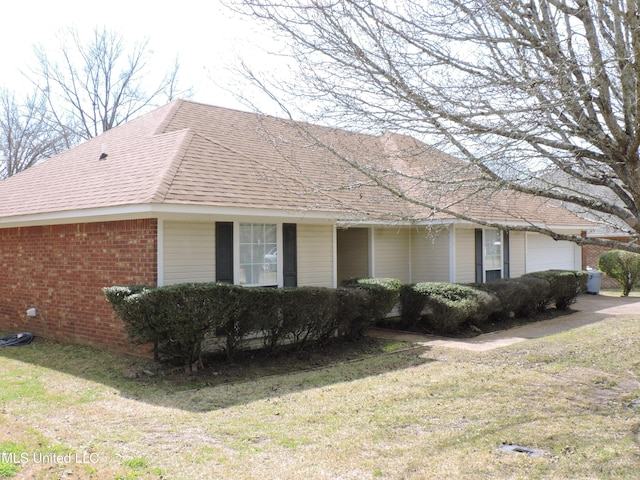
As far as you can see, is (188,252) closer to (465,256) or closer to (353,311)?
(353,311)

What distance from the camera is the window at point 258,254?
11.4 meters

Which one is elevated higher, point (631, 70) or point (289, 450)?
point (631, 70)

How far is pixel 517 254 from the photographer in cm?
1845

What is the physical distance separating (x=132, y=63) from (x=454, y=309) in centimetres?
2795

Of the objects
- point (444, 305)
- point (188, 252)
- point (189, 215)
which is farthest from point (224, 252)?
point (444, 305)

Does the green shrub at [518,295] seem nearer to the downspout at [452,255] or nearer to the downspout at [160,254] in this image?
the downspout at [452,255]

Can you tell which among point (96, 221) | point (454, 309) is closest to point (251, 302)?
point (96, 221)

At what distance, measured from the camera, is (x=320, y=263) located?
42.5 ft

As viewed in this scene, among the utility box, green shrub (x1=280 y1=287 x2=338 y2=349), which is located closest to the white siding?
green shrub (x1=280 y1=287 x2=338 y2=349)

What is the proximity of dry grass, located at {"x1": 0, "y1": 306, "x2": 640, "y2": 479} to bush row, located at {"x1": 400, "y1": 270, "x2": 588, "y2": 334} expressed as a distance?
248cm

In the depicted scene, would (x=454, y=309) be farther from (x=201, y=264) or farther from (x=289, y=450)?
(x=289, y=450)

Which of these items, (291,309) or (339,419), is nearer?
(339,419)

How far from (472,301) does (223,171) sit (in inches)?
237

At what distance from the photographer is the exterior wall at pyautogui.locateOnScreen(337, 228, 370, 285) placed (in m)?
15.9
